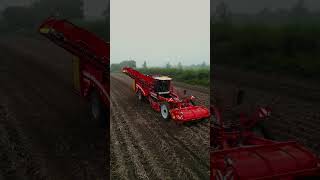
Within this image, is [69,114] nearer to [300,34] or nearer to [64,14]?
[64,14]

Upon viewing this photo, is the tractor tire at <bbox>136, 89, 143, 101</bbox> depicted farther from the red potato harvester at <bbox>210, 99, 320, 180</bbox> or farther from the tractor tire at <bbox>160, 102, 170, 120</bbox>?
the red potato harvester at <bbox>210, 99, 320, 180</bbox>

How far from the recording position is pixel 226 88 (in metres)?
4.00

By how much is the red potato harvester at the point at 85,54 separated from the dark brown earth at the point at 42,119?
95mm

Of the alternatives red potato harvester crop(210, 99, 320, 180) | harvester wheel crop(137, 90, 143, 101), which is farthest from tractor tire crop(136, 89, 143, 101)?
red potato harvester crop(210, 99, 320, 180)

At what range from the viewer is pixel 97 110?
351 cm

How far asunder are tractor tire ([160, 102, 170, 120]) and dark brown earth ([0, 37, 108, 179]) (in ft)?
6.85

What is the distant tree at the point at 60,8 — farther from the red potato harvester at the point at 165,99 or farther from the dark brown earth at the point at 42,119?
the red potato harvester at the point at 165,99

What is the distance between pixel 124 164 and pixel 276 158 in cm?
262

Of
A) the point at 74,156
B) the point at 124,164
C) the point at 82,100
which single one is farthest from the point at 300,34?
the point at 124,164

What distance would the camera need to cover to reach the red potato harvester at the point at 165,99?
535 cm

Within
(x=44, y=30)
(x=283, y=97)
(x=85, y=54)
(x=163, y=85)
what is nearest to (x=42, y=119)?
(x=85, y=54)

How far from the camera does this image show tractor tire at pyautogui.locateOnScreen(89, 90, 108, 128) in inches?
137

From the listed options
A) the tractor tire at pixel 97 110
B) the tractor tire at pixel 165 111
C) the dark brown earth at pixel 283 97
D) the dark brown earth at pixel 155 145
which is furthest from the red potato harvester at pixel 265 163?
the tractor tire at pixel 165 111

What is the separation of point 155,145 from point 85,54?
2.50 m
